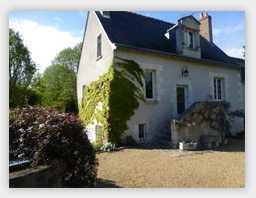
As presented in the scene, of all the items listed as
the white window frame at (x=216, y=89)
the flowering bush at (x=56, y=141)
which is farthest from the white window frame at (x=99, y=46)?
the white window frame at (x=216, y=89)

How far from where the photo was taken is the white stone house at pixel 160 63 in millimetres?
7418

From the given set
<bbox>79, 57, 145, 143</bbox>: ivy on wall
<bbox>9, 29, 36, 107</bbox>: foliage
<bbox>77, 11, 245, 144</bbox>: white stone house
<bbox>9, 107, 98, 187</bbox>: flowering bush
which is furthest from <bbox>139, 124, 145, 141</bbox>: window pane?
<bbox>9, 29, 36, 107</bbox>: foliage

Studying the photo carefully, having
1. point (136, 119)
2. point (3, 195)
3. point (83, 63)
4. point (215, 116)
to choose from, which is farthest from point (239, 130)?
point (3, 195)

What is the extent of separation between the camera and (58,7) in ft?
12.3

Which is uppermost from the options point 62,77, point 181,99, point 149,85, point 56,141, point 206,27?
point 206,27

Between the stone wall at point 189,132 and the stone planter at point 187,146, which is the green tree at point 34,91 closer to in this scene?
the stone wall at point 189,132

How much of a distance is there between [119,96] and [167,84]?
2587 millimetres

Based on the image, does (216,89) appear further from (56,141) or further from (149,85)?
(56,141)

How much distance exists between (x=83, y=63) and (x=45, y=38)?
6916mm

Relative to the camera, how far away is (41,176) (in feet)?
7.66

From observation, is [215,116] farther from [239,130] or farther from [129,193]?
[129,193]

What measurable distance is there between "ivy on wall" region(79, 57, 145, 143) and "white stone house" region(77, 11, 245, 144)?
12.6 inches

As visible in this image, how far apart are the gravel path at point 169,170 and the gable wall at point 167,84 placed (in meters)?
1.86

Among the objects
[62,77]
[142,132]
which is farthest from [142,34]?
[62,77]
